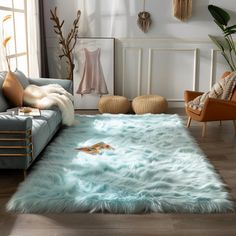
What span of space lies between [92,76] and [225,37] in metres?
2.14

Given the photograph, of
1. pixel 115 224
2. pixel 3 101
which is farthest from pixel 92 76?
pixel 115 224

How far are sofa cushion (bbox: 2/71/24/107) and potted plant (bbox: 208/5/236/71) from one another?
320 centimetres

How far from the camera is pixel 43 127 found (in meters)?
3.65

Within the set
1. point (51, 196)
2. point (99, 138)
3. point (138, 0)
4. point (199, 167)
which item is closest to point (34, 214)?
point (51, 196)

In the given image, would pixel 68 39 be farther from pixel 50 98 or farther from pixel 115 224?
pixel 115 224

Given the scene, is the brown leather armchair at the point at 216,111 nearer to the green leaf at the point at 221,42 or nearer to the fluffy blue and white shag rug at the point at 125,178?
the fluffy blue and white shag rug at the point at 125,178

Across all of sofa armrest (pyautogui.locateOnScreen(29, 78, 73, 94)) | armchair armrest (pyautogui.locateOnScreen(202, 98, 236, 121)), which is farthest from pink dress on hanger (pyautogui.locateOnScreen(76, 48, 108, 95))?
armchair armrest (pyautogui.locateOnScreen(202, 98, 236, 121))

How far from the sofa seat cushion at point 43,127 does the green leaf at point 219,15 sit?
2.93m

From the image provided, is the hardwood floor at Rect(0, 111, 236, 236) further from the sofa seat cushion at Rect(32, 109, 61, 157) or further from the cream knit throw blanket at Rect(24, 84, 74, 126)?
the cream knit throw blanket at Rect(24, 84, 74, 126)

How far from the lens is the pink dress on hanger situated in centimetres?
604

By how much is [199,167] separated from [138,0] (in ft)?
11.4

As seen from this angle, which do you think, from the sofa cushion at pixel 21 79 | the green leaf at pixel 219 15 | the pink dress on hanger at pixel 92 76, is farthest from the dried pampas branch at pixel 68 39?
the green leaf at pixel 219 15

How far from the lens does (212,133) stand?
477 centimetres

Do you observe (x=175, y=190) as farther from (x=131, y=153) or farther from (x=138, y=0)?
(x=138, y=0)
